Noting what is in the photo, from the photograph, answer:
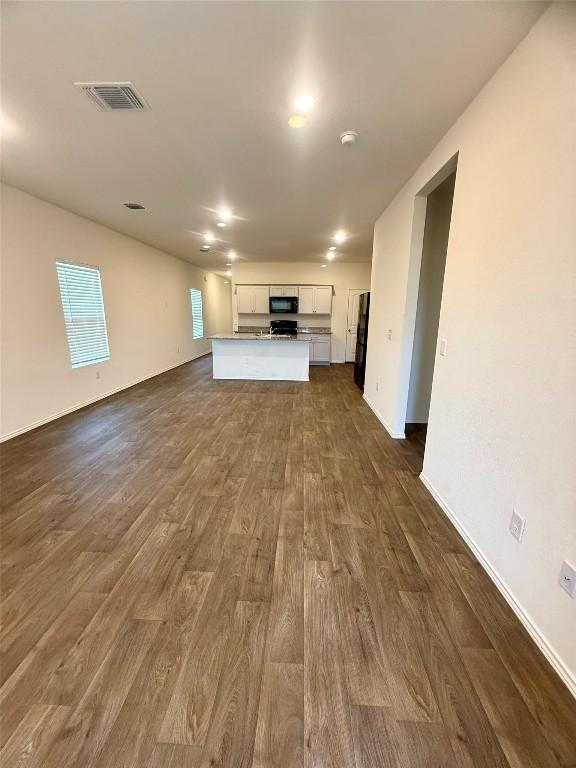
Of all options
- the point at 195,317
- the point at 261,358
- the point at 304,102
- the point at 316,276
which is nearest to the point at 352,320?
the point at 316,276

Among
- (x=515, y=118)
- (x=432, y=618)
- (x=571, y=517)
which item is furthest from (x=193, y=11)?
(x=432, y=618)

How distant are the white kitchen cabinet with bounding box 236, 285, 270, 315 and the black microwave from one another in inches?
7.2

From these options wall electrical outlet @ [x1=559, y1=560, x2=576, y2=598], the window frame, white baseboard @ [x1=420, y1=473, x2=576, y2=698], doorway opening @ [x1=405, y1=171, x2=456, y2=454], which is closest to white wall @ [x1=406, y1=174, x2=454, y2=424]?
doorway opening @ [x1=405, y1=171, x2=456, y2=454]

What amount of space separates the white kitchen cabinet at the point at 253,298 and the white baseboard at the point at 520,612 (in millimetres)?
6878

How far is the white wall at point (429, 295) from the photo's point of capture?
11.5ft

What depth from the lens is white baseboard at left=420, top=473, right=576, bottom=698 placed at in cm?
122

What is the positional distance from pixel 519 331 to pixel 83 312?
5246 millimetres

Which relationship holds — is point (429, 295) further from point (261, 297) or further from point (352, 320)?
point (261, 297)

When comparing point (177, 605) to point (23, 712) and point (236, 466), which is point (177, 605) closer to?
point (23, 712)

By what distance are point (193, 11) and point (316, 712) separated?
2.95 m

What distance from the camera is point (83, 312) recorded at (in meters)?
4.56

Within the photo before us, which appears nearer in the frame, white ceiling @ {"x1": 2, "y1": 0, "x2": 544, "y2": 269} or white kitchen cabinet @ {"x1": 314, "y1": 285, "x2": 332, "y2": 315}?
white ceiling @ {"x1": 2, "y1": 0, "x2": 544, "y2": 269}

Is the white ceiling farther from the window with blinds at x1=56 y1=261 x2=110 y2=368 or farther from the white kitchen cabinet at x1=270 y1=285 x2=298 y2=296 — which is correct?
the white kitchen cabinet at x1=270 y1=285 x2=298 y2=296

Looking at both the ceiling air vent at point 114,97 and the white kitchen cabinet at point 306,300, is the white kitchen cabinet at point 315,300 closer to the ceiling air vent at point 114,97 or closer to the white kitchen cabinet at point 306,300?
the white kitchen cabinet at point 306,300
